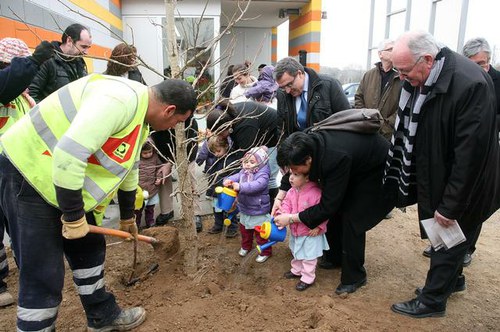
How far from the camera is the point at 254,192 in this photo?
3234 millimetres

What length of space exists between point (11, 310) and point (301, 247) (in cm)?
217

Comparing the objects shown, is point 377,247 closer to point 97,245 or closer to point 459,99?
point 459,99

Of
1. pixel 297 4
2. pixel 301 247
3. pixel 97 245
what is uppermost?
pixel 297 4

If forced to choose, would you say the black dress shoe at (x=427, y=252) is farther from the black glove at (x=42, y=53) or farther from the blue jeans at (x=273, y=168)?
the black glove at (x=42, y=53)

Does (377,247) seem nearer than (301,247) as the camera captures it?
No

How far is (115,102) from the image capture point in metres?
1.72

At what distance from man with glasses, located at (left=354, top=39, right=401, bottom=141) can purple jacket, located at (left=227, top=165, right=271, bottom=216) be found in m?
1.48

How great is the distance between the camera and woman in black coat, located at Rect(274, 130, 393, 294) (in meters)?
2.58

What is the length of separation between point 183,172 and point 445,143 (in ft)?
5.87

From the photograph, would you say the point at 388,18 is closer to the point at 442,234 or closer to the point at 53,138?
the point at 442,234

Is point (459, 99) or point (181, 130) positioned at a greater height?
point (459, 99)

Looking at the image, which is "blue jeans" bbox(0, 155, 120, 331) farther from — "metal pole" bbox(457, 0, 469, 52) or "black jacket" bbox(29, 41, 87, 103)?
"metal pole" bbox(457, 0, 469, 52)

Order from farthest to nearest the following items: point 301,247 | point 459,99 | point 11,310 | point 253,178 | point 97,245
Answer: point 253,178, point 301,247, point 11,310, point 97,245, point 459,99

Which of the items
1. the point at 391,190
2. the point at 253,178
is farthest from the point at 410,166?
the point at 253,178
